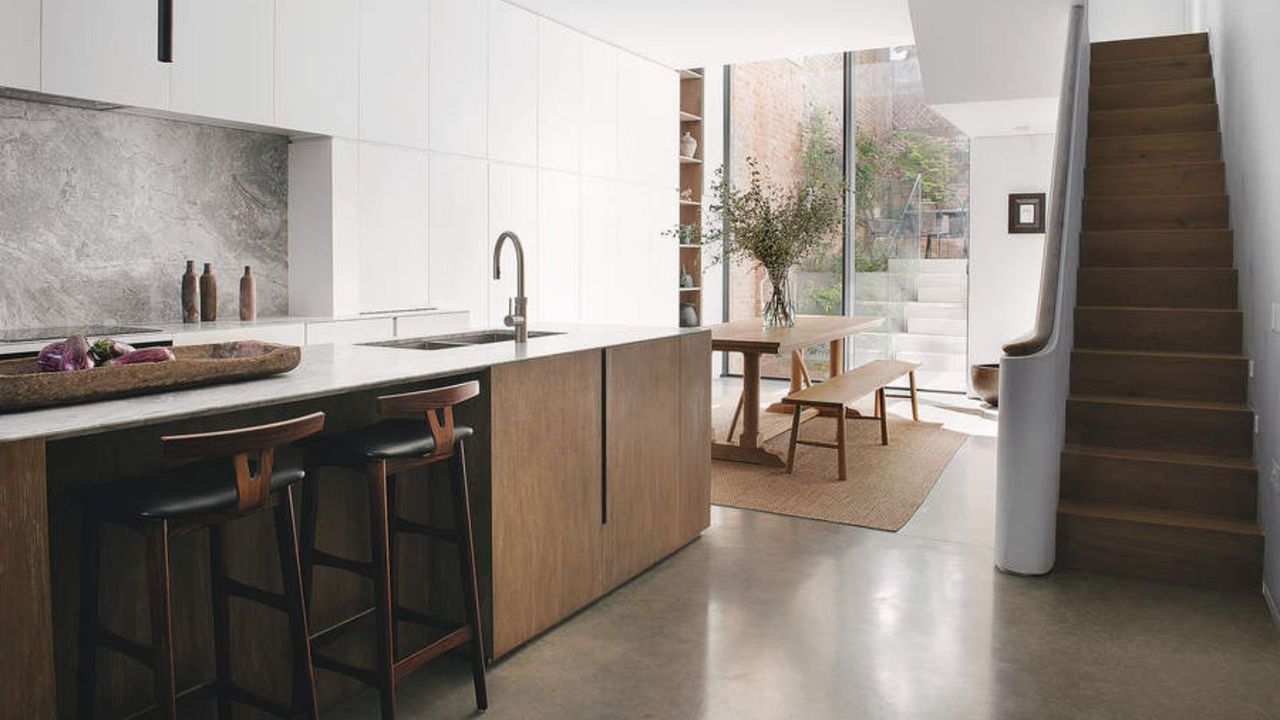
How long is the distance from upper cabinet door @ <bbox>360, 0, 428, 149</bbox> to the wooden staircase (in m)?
3.84

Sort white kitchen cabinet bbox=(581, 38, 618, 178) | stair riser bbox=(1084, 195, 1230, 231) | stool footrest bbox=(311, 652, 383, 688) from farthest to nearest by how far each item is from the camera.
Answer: white kitchen cabinet bbox=(581, 38, 618, 178)
stair riser bbox=(1084, 195, 1230, 231)
stool footrest bbox=(311, 652, 383, 688)

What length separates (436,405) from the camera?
103 inches

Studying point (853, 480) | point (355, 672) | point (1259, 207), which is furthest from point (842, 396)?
point (355, 672)

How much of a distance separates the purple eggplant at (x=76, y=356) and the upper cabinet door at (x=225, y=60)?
8.85 ft

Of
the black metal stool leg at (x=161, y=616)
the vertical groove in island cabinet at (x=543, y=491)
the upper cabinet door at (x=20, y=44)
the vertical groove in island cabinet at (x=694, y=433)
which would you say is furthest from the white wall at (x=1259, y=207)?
the upper cabinet door at (x=20, y=44)

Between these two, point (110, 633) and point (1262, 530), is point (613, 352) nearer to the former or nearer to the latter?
point (110, 633)

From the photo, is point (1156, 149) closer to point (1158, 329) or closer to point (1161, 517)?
point (1158, 329)

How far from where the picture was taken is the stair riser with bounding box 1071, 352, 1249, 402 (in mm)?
4359

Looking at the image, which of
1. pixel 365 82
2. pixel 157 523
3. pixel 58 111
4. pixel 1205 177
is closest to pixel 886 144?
pixel 1205 177

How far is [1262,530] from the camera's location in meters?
3.80

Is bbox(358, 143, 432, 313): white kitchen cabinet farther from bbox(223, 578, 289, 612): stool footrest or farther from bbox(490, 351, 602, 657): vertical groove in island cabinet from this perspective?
bbox(223, 578, 289, 612): stool footrest

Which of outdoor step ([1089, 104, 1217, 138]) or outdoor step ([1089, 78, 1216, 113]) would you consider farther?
outdoor step ([1089, 78, 1216, 113])

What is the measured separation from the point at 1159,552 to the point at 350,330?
400cm

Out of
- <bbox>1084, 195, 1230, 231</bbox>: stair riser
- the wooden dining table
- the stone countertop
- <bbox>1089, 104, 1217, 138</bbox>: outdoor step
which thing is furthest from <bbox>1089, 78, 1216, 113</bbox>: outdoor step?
the stone countertop
